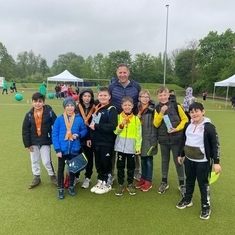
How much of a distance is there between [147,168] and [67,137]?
138 centimetres

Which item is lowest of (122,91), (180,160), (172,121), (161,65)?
(180,160)

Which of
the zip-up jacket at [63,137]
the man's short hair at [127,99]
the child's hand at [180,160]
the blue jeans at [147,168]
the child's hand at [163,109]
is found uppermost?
the man's short hair at [127,99]

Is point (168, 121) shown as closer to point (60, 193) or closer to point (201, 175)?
point (201, 175)

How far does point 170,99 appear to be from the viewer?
4.00 metres

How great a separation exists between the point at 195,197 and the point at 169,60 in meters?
68.5

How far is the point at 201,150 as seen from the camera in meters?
3.36

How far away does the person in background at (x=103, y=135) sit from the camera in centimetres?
392

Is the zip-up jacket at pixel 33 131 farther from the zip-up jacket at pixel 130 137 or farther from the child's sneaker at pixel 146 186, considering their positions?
the child's sneaker at pixel 146 186

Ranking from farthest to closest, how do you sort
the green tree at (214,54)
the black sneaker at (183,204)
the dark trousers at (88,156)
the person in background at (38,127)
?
the green tree at (214,54) → the dark trousers at (88,156) → the person in background at (38,127) → the black sneaker at (183,204)

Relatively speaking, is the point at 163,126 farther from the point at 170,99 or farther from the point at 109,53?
the point at 109,53

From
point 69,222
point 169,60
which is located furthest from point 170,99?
point 169,60

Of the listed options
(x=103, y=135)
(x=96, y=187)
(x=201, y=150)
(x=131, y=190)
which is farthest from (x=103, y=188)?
(x=201, y=150)

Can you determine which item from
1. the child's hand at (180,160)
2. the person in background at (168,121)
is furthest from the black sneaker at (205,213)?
the child's hand at (180,160)

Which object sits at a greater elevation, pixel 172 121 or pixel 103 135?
pixel 172 121
